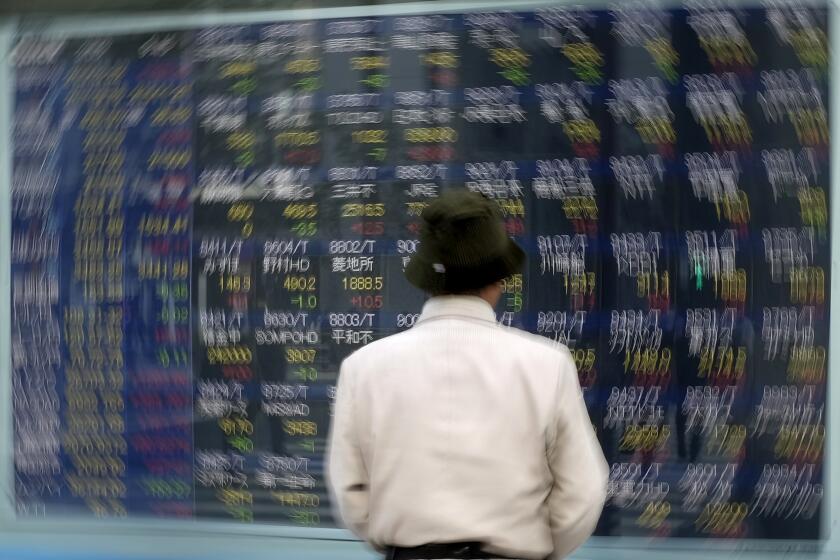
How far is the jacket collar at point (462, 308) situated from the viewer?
212 centimetres

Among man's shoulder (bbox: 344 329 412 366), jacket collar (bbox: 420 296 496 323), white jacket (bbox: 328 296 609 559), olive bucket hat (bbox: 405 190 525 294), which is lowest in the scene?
white jacket (bbox: 328 296 609 559)

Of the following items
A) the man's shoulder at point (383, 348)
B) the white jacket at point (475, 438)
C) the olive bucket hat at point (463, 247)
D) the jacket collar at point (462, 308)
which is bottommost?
the white jacket at point (475, 438)

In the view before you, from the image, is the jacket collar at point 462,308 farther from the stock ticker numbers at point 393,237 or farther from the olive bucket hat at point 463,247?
the stock ticker numbers at point 393,237

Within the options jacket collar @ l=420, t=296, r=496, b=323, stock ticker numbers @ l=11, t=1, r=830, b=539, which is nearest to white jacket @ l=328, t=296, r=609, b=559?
jacket collar @ l=420, t=296, r=496, b=323

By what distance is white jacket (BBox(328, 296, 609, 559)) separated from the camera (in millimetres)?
2041

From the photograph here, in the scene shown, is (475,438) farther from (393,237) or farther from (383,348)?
(393,237)

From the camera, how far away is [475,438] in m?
2.04

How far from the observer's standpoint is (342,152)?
12.1ft

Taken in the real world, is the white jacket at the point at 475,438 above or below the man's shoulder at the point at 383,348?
below

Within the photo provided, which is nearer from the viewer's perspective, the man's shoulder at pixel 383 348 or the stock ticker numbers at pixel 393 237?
the man's shoulder at pixel 383 348

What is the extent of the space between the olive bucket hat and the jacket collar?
0.02 m

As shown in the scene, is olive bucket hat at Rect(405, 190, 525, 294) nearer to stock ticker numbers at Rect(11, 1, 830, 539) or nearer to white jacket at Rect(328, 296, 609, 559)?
white jacket at Rect(328, 296, 609, 559)

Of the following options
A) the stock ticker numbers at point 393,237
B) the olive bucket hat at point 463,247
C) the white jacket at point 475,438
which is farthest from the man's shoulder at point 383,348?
the stock ticker numbers at point 393,237

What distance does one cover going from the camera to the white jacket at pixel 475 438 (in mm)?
2041
